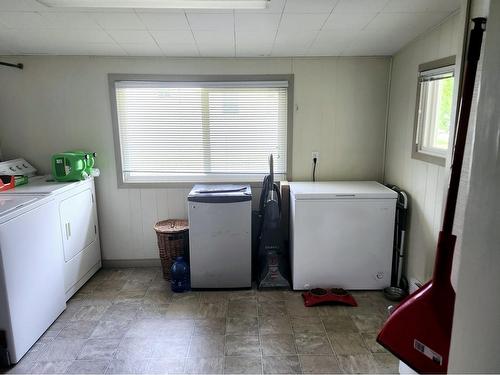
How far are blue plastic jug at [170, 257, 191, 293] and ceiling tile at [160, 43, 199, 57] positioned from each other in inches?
73.1

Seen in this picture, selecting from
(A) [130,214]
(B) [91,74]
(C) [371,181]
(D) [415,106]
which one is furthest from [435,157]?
(B) [91,74]

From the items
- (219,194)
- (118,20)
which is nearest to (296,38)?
(118,20)

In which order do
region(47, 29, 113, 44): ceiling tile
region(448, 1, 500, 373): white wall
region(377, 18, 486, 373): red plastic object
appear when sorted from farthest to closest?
region(47, 29, 113, 44): ceiling tile < region(377, 18, 486, 373): red plastic object < region(448, 1, 500, 373): white wall

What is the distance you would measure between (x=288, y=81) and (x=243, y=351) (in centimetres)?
236

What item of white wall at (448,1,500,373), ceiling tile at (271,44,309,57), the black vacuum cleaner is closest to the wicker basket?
the black vacuum cleaner

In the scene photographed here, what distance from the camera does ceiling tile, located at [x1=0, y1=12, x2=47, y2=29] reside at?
2145 millimetres

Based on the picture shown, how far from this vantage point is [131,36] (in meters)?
2.55

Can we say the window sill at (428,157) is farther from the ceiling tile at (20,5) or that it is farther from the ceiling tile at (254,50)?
the ceiling tile at (20,5)

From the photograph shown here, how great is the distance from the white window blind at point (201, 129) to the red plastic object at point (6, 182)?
939 millimetres

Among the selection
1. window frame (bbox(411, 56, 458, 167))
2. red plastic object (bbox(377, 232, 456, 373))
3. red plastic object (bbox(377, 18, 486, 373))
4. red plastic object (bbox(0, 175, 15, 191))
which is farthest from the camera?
red plastic object (bbox(0, 175, 15, 191))

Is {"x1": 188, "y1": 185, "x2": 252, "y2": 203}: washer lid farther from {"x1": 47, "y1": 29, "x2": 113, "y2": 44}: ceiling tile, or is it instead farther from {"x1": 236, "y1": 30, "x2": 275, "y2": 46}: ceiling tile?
{"x1": 47, "y1": 29, "x2": 113, "y2": 44}: ceiling tile

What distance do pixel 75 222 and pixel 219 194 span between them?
1279 millimetres

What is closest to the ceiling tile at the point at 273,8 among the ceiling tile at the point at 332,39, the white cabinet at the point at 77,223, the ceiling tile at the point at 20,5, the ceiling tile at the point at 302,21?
the ceiling tile at the point at 302,21

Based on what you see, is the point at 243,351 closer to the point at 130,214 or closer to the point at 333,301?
the point at 333,301
